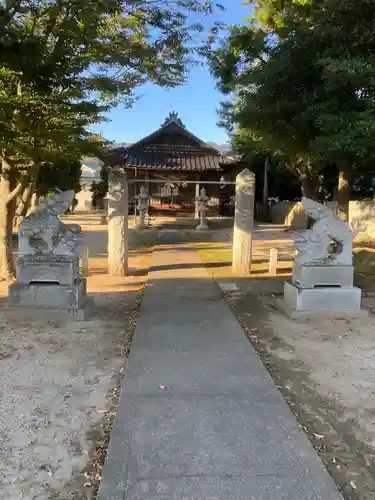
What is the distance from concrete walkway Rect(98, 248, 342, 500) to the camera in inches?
101

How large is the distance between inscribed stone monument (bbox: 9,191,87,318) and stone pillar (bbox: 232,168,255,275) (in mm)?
5063

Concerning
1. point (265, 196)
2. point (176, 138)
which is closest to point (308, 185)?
point (176, 138)

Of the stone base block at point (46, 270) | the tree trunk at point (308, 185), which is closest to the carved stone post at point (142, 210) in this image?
the tree trunk at point (308, 185)

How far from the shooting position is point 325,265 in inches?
265

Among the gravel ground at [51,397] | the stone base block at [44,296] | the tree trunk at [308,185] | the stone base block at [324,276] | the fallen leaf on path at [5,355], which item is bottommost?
the fallen leaf on path at [5,355]

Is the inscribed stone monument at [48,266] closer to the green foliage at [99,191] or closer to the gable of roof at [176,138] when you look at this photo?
the gable of roof at [176,138]

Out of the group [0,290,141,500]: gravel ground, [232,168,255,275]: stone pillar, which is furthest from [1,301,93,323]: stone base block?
[232,168,255,275]: stone pillar

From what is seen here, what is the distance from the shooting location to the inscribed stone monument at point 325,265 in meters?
6.70

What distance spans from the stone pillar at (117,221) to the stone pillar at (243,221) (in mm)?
2630

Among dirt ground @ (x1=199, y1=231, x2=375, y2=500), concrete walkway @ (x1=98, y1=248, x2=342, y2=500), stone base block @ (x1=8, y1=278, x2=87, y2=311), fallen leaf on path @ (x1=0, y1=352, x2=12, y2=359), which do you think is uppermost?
stone base block @ (x1=8, y1=278, x2=87, y2=311)

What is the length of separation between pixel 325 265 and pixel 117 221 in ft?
17.6

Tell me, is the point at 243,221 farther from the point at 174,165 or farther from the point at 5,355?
the point at 174,165

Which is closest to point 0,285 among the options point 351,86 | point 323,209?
point 323,209

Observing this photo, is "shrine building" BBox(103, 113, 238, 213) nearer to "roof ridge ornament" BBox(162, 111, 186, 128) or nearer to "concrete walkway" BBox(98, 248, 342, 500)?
"roof ridge ornament" BBox(162, 111, 186, 128)
